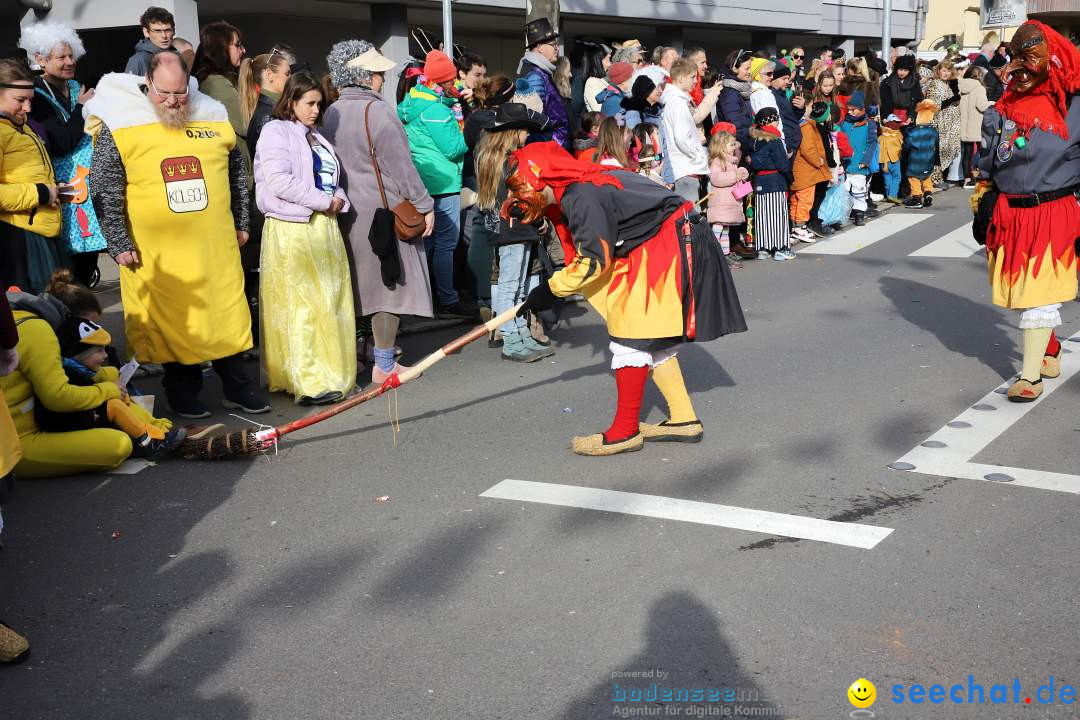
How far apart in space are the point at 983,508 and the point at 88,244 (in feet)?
A: 19.1

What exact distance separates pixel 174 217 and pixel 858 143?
9763mm

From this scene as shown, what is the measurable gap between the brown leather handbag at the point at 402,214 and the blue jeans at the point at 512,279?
904 mm

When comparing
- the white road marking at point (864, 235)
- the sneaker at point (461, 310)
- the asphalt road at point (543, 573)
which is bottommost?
the asphalt road at point (543, 573)

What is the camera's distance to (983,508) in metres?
4.95

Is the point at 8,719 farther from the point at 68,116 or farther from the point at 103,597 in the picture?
the point at 68,116

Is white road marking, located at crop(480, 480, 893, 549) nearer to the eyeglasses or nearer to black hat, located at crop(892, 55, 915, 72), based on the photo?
the eyeglasses

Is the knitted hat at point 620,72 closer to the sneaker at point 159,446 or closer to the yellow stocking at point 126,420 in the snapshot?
the sneaker at point 159,446

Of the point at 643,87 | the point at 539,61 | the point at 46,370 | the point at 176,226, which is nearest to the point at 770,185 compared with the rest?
the point at 643,87

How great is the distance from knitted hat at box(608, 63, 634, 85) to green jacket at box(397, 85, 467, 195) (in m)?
2.90

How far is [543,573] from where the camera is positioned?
4375mm

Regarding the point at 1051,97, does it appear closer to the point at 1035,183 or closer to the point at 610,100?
the point at 1035,183

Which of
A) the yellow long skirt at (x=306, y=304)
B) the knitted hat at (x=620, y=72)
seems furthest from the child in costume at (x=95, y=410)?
the knitted hat at (x=620, y=72)

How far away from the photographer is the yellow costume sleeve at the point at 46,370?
5.24m

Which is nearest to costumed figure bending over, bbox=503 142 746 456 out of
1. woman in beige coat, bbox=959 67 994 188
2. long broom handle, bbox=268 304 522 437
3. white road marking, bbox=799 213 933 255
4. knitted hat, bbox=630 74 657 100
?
long broom handle, bbox=268 304 522 437
